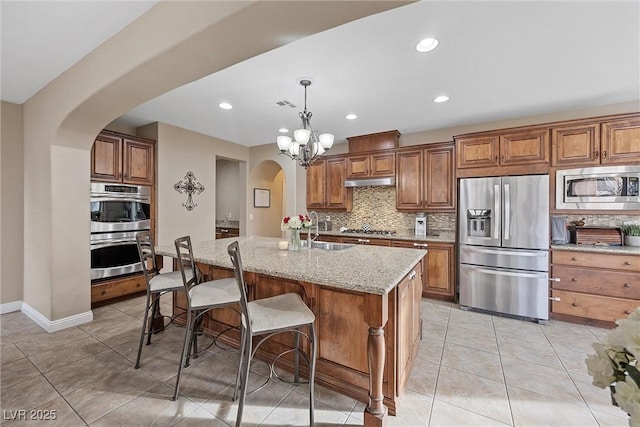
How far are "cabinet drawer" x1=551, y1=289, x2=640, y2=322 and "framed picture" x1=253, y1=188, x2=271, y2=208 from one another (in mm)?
5182

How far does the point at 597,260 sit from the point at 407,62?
9.76 feet

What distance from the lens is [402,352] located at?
1856 mm

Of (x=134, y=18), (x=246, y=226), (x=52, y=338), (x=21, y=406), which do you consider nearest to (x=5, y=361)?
(x=52, y=338)

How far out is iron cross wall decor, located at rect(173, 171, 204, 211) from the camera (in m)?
4.50

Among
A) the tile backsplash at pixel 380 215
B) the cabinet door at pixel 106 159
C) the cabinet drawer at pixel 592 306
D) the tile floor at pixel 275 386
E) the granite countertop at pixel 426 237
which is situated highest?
the cabinet door at pixel 106 159

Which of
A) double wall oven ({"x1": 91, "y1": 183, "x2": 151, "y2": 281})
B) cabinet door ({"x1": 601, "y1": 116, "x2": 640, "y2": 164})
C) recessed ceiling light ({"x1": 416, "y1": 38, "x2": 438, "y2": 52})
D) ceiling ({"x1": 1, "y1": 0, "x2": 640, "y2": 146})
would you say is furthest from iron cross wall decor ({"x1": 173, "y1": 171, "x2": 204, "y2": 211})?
cabinet door ({"x1": 601, "y1": 116, "x2": 640, "y2": 164})

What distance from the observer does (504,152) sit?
3381 millimetres

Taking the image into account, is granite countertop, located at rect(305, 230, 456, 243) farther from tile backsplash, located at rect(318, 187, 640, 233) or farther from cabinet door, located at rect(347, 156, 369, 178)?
cabinet door, located at rect(347, 156, 369, 178)

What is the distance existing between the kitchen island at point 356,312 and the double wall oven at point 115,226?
2.08 meters

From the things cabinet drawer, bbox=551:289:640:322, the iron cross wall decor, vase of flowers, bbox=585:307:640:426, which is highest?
the iron cross wall decor

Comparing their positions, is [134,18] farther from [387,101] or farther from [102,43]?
[387,101]

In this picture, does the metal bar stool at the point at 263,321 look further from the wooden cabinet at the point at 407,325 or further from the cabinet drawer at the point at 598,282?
the cabinet drawer at the point at 598,282

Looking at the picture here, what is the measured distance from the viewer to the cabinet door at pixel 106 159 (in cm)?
340

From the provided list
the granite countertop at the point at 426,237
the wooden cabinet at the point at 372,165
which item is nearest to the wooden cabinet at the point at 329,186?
the wooden cabinet at the point at 372,165
